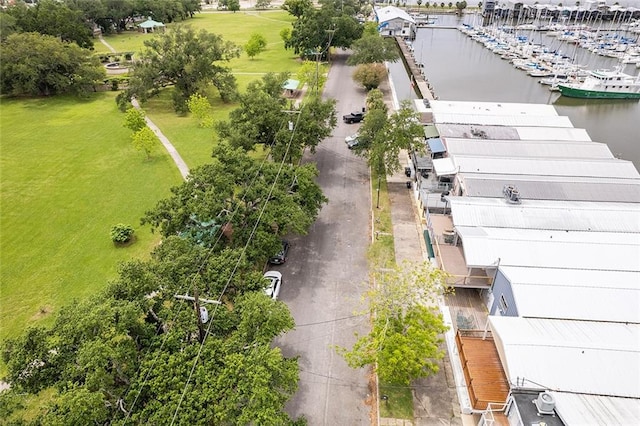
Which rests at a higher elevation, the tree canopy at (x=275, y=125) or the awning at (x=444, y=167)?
the tree canopy at (x=275, y=125)

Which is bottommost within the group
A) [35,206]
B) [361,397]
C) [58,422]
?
[361,397]

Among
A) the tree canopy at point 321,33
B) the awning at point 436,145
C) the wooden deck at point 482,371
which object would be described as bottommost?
the wooden deck at point 482,371

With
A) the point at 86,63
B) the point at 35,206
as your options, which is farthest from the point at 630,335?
the point at 86,63

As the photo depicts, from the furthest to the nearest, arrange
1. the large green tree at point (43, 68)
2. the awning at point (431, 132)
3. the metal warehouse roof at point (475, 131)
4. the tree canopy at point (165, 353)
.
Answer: the large green tree at point (43, 68)
the awning at point (431, 132)
the metal warehouse roof at point (475, 131)
the tree canopy at point (165, 353)

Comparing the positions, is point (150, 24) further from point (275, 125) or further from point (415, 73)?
point (275, 125)

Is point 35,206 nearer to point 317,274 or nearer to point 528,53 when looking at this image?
point 317,274

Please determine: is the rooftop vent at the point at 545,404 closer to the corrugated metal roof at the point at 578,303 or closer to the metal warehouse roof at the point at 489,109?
the corrugated metal roof at the point at 578,303

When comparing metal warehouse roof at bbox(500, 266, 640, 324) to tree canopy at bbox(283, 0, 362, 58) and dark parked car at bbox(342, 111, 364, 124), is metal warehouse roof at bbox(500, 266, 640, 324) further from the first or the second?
tree canopy at bbox(283, 0, 362, 58)

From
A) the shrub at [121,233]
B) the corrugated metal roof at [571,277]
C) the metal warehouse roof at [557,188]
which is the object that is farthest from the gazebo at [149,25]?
the corrugated metal roof at [571,277]
